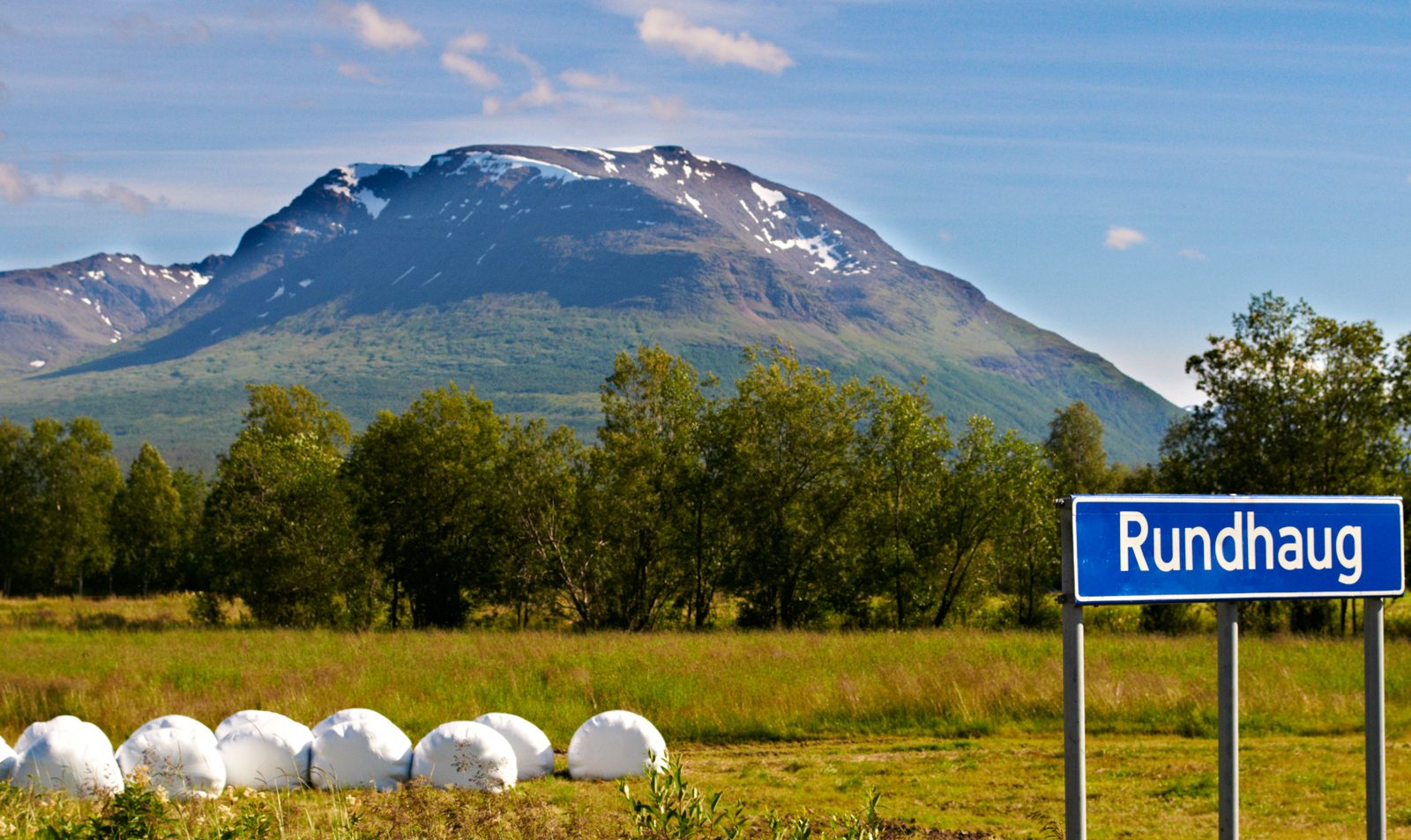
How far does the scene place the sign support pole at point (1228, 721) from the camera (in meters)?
4.39

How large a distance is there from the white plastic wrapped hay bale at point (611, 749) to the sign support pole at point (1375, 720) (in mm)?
9469

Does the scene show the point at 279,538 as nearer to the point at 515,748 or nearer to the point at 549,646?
the point at 549,646

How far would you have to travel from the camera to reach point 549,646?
23.7 meters

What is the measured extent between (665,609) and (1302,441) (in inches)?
804

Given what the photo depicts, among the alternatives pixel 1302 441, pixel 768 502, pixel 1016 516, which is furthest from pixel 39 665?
pixel 1302 441

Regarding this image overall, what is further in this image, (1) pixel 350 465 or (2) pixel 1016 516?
(1) pixel 350 465

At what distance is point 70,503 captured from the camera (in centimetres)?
7669

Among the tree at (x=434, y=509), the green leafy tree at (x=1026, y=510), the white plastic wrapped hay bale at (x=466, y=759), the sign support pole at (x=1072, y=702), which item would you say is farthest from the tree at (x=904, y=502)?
the sign support pole at (x=1072, y=702)

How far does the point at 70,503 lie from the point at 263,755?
72.8 metres

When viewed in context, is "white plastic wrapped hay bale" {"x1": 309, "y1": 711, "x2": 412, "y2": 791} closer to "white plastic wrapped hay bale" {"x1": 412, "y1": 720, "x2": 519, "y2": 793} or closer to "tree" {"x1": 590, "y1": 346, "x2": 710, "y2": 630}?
"white plastic wrapped hay bale" {"x1": 412, "y1": 720, "x2": 519, "y2": 793}

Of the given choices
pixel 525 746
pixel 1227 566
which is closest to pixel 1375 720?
pixel 1227 566

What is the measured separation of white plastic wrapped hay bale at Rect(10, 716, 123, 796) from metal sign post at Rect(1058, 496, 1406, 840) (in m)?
11.0

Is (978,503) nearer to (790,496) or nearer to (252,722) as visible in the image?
(790,496)

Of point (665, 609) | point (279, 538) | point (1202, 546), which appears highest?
point (1202, 546)
